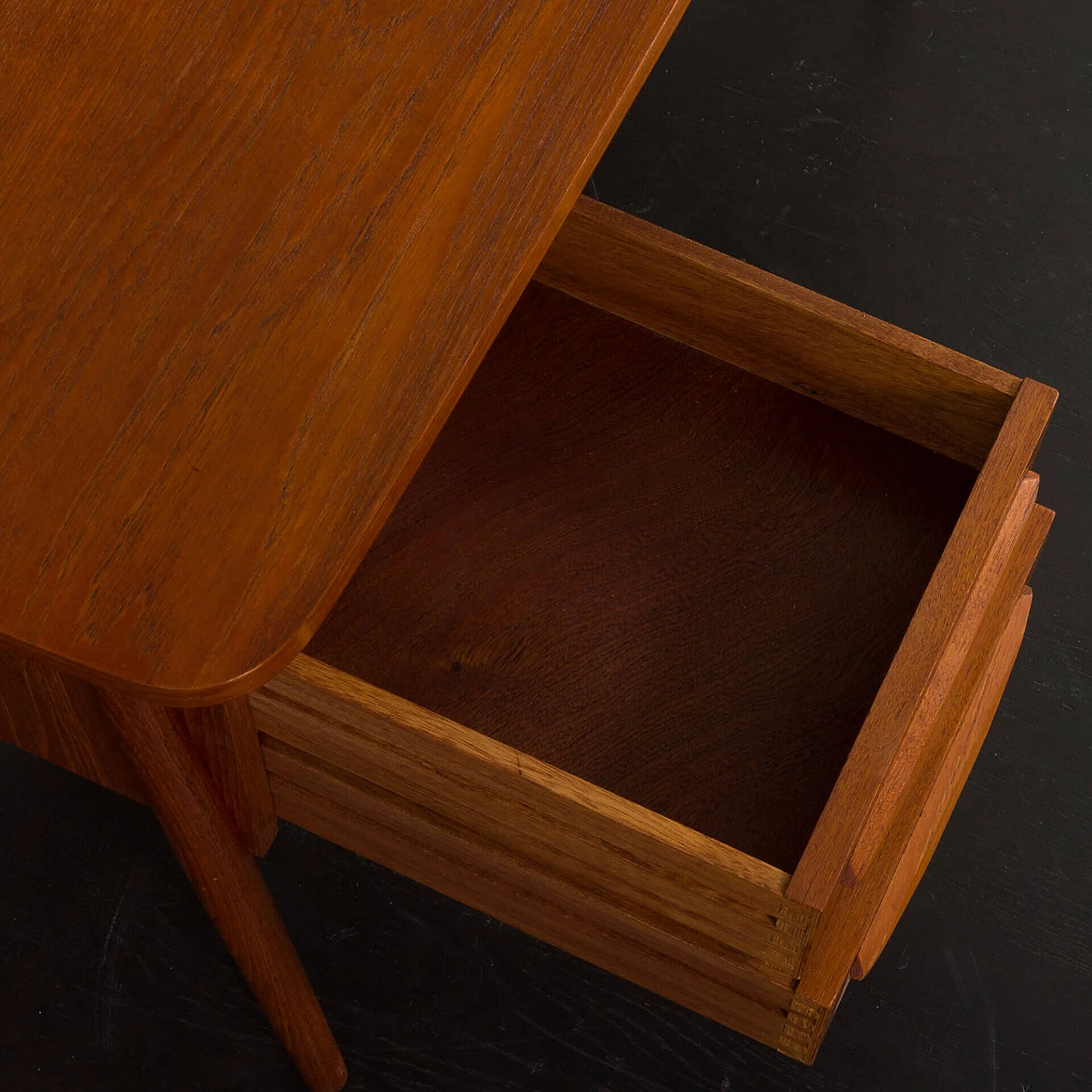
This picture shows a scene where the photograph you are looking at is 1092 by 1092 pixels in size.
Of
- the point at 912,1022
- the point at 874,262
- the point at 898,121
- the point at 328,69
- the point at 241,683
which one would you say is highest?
the point at 898,121

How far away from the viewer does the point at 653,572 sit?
117 centimetres

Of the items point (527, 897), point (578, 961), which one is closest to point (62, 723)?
point (527, 897)

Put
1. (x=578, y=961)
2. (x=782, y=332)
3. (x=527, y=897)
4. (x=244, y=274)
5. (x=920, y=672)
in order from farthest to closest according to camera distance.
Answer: (x=578, y=961)
(x=782, y=332)
(x=527, y=897)
(x=920, y=672)
(x=244, y=274)

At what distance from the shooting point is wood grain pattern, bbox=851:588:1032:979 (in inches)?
40.3

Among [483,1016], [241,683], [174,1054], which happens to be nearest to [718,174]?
[483,1016]

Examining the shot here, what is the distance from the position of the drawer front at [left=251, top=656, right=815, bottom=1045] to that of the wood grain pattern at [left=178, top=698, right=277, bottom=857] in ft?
0.04

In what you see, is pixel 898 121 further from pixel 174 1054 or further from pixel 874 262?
pixel 174 1054

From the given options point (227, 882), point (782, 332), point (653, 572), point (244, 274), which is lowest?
point (227, 882)

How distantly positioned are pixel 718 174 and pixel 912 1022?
0.91 metres

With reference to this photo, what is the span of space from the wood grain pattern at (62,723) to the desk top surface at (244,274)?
31cm

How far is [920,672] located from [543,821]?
239 millimetres

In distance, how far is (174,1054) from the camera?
52.3 inches

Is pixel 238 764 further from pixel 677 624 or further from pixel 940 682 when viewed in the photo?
pixel 940 682

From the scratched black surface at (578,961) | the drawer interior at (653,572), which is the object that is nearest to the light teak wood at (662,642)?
the drawer interior at (653,572)
